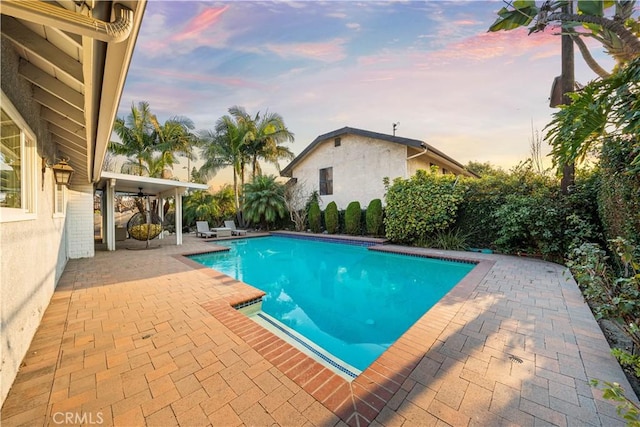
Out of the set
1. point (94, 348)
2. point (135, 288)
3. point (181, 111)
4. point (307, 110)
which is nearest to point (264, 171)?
point (181, 111)

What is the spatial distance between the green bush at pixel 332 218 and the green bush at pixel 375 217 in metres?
2.36

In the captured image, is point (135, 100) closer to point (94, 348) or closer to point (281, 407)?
point (94, 348)

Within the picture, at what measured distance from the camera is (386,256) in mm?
10273

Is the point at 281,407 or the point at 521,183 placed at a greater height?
the point at 521,183

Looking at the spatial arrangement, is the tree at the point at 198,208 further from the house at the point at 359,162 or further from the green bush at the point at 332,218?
the green bush at the point at 332,218

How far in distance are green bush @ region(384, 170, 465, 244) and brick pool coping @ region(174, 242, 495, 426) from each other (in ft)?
21.9

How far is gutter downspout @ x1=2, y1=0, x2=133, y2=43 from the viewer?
136 cm

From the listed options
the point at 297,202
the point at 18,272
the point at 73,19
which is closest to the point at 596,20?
the point at 73,19

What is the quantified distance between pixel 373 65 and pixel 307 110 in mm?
4638

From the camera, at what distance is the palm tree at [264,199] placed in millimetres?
17609

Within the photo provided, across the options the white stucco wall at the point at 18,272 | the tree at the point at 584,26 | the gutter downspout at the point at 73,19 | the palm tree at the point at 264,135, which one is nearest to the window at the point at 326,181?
the palm tree at the point at 264,135

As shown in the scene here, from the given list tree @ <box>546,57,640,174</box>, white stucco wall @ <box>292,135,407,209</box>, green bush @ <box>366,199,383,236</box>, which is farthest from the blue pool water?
white stucco wall @ <box>292,135,407,209</box>

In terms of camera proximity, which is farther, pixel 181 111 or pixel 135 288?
pixel 181 111

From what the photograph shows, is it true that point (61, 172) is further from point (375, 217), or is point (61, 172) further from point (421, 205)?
point (375, 217)
